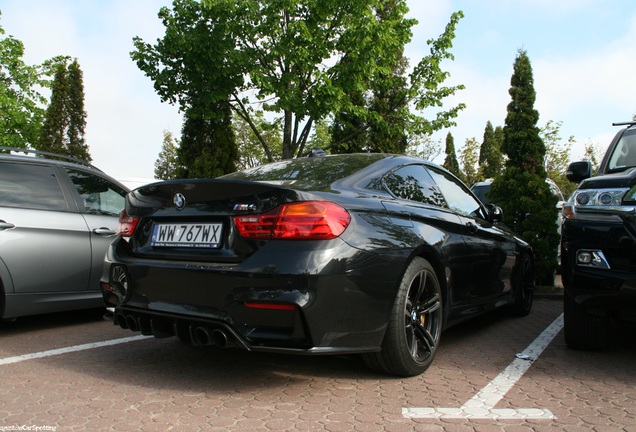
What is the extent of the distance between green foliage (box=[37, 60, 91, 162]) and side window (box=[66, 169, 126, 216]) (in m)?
31.4

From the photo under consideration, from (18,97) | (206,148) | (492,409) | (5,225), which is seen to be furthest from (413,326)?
(18,97)

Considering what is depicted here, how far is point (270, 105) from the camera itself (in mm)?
16844

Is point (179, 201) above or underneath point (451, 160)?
underneath

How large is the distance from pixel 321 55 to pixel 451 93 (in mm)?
5002

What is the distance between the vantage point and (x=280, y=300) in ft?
9.12

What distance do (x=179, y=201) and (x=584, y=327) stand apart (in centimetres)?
306

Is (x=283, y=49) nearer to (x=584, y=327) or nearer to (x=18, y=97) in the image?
(x=584, y=327)

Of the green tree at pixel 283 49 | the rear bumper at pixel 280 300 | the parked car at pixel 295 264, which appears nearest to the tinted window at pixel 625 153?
the parked car at pixel 295 264

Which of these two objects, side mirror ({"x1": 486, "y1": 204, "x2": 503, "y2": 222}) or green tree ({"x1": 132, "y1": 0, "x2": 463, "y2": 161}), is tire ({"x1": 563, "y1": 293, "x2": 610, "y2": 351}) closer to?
side mirror ({"x1": 486, "y1": 204, "x2": 503, "y2": 222})

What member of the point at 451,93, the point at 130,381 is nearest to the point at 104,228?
the point at 130,381

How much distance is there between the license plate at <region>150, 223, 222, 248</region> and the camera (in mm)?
3051

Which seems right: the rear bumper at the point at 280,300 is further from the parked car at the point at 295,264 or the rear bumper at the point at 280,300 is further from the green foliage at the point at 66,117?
the green foliage at the point at 66,117

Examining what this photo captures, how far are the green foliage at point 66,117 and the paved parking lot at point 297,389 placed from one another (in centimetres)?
3354

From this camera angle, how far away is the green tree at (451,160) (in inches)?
1991
